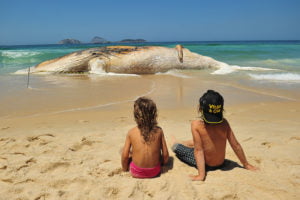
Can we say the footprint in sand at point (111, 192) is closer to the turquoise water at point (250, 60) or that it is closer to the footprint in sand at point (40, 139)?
the footprint in sand at point (40, 139)

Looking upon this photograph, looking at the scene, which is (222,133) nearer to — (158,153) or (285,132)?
(158,153)

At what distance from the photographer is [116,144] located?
3.28m

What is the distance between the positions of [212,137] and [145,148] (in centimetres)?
64

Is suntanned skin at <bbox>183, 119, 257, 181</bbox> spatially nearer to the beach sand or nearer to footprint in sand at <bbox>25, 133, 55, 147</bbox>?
the beach sand

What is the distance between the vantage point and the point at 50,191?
7.30 feet

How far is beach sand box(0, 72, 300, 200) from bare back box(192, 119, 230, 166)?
176mm

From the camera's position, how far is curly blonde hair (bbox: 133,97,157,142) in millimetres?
2406

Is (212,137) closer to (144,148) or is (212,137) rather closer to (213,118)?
(213,118)

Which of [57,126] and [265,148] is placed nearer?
[265,148]

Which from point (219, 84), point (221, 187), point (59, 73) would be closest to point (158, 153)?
point (221, 187)

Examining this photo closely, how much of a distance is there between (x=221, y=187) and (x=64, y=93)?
15.5 ft

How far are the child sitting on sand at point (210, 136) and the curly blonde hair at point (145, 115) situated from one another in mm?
399

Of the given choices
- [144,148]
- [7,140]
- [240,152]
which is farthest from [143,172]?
[7,140]

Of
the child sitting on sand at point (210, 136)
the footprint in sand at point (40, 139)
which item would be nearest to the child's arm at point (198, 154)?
the child sitting on sand at point (210, 136)
